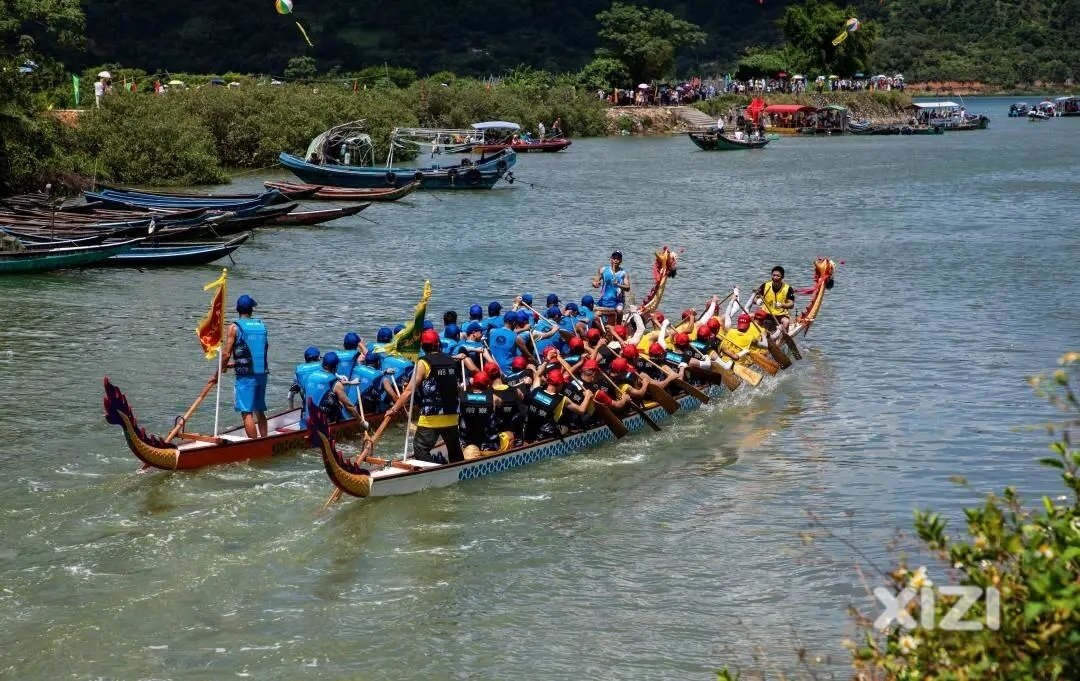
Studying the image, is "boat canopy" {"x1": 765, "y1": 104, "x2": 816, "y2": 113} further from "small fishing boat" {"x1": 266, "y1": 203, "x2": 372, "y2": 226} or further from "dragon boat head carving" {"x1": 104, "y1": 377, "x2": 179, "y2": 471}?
"dragon boat head carving" {"x1": 104, "y1": 377, "x2": 179, "y2": 471}

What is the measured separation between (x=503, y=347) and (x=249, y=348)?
360 cm

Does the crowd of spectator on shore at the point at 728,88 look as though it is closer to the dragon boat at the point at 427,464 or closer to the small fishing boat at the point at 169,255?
the small fishing boat at the point at 169,255

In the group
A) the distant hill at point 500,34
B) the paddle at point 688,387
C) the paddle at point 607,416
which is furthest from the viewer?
the distant hill at point 500,34

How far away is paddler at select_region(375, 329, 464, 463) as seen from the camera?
1482cm

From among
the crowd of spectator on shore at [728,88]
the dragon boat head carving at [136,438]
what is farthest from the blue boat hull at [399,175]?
the crowd of spectator on shore at [728,88]

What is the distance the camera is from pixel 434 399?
14.9m

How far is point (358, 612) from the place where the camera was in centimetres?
1251

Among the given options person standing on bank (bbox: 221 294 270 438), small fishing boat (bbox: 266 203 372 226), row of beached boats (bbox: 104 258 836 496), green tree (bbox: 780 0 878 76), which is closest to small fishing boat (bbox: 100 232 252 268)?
small fishing boat (bbox: 266 203 372 226)

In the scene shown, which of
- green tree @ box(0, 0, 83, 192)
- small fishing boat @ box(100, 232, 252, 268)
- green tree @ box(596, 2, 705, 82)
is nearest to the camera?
small fishing boat @ box(100, 232, 252, 268)

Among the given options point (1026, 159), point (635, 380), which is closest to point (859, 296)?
point (635, 380)

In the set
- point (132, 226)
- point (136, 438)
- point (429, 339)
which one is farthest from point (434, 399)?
point (132, 226)

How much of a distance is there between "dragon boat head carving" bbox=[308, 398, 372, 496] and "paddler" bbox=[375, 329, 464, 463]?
0.61 m

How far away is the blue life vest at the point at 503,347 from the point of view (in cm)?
1775

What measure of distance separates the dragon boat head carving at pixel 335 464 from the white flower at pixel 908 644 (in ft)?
27.1
